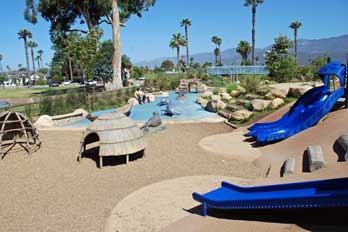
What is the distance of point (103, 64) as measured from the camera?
26.7 m

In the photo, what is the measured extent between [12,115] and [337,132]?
10074 mm

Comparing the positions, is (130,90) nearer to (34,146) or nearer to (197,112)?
(197,112)

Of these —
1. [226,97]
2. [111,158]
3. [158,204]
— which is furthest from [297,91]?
[158,204]

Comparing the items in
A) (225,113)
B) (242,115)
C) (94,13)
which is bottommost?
(225,113)

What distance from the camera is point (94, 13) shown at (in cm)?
2894

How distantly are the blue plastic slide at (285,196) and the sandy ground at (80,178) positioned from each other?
195 cm

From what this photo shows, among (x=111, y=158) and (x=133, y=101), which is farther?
(x=133, y=101)

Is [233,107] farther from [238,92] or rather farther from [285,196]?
[285,196]

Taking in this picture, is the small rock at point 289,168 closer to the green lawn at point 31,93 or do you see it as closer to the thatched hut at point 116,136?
the thatched hut at point 116,136

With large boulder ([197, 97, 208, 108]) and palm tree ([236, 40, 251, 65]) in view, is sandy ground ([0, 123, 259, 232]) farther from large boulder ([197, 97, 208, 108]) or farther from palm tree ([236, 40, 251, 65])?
palm tree ([236, 40, 251, 65])

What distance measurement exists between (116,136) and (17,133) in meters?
5.68

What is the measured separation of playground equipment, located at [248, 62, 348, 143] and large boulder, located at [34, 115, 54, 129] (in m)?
10.0

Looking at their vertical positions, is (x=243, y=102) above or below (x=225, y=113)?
above

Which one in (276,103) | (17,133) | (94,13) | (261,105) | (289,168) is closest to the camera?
(289,168)
